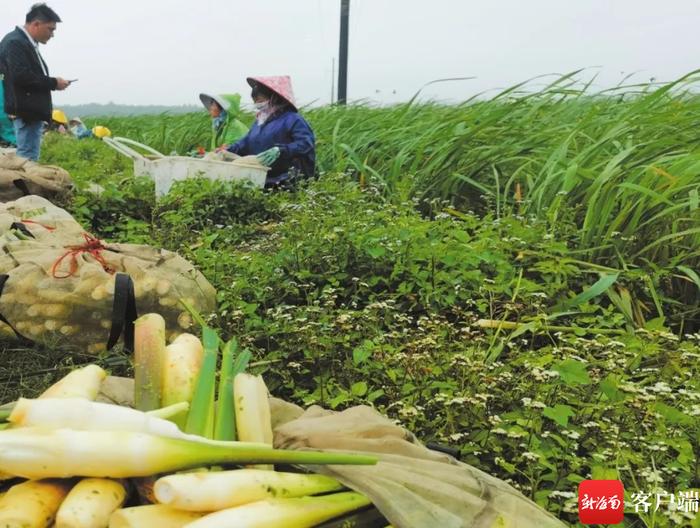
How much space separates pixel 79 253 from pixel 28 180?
276 cm

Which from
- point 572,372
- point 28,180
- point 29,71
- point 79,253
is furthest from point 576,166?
point 29,71

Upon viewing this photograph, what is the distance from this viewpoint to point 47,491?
1.27 metres

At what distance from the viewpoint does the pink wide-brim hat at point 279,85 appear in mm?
6047

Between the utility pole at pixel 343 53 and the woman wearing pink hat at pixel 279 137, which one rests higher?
the utility pole at pixel 343 53

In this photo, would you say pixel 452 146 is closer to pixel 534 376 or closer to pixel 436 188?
pixel 436 188

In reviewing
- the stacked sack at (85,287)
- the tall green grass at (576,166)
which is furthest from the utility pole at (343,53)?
the stacked sack at (85,287)

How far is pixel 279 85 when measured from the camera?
6.10 meters

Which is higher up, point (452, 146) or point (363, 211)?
point (452, 146)

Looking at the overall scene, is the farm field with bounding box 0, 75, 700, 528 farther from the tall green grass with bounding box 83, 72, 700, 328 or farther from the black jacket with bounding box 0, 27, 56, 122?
the black jacket with bounding box 0, 27, 56, 122

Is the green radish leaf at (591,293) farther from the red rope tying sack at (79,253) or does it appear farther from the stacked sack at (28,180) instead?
the stacked sack at (28,180)

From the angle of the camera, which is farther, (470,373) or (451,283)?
(451,283)

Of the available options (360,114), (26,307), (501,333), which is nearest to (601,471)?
(501,333)

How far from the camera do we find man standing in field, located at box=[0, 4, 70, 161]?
644 centimetres

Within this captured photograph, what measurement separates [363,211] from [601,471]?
2306mm
